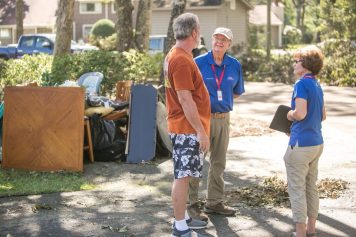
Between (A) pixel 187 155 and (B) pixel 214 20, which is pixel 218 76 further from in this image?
(B) pixel 214 20

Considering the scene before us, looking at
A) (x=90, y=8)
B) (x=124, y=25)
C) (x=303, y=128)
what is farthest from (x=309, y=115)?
(x=90, y=8)

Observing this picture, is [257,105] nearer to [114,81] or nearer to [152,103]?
[114,81]

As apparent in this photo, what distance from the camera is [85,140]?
9.14 meters

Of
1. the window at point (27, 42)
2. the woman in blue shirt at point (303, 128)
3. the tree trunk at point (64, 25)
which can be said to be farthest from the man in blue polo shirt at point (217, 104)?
the window at point (27, 42)

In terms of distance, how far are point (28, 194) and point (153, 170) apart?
1.97 meters

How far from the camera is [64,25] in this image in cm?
1759

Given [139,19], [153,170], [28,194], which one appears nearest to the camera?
[28,194]

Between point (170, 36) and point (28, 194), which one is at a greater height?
point (170, 36)

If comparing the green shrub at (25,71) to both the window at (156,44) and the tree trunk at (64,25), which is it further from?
the window at (156,44)

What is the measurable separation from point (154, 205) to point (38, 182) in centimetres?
184

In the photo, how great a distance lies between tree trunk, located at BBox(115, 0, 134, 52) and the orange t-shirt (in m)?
13.6

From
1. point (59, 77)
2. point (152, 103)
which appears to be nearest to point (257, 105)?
point (59, 77)

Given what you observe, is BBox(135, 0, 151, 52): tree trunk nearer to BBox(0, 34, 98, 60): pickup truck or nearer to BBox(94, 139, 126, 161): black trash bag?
BBox(0, 34, 98, 60): pickup truck

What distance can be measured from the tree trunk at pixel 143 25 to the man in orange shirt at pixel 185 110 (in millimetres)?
14660
